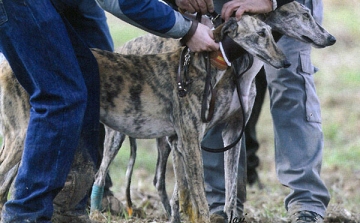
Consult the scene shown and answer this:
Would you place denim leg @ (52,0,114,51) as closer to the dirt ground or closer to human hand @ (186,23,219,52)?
human hand @ (186,23,219,52)

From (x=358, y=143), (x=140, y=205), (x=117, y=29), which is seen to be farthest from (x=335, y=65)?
(x=140, y=205)

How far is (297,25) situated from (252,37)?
0.55 meters

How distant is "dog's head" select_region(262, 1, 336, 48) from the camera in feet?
17.0

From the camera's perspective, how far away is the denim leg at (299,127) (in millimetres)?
5559

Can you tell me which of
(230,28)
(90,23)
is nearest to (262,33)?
(230,28)

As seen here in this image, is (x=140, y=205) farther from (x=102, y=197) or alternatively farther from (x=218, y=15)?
(x=218, y=15)

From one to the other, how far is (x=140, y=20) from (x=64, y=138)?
772 millimetres

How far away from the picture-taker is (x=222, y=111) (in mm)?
4988

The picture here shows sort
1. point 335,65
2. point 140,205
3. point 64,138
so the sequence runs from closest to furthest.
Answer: point 64,138
point 140,205
point 335,65

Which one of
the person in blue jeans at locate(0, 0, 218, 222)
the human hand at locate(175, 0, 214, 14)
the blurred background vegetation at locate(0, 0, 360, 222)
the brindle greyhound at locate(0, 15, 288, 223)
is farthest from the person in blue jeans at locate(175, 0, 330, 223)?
the person in blue jeans at locate(0, 0, 218, 222)

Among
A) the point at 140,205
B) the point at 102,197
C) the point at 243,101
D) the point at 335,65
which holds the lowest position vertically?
the point at 335,65

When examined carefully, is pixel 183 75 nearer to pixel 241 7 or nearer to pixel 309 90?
pixel 241 7

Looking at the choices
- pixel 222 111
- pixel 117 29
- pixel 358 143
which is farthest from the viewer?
pixel 117 29

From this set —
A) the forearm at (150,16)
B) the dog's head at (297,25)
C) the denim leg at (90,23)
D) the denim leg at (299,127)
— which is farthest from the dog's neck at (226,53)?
the denim leg at (90,23)
